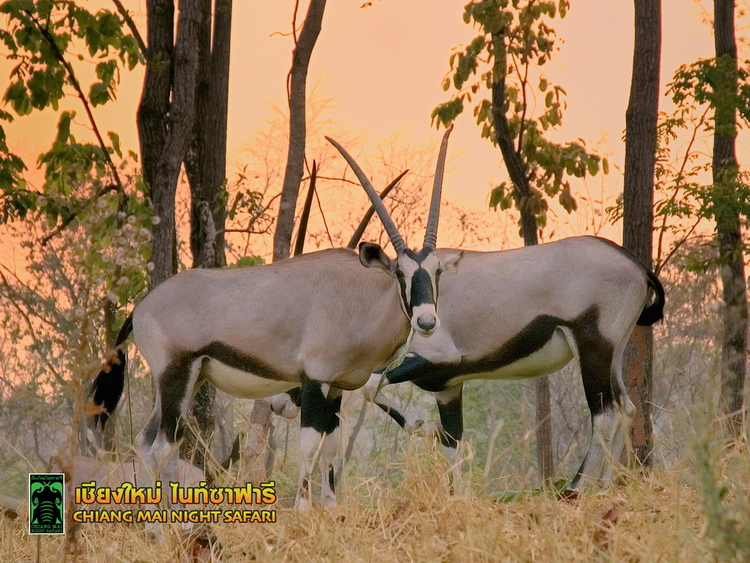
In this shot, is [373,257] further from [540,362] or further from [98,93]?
[98,93]

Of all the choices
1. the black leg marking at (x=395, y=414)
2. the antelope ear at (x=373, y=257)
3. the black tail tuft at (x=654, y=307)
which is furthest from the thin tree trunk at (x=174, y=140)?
the black tail tuft at (x=654, y=307)

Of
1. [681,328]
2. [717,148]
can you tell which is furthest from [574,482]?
[681,328]

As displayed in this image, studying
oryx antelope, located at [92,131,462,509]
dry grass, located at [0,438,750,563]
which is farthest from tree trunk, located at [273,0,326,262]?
dry grass, located at [0,438,750,563]

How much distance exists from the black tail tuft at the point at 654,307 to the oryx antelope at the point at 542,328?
0.05 ft

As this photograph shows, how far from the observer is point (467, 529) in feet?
13.2

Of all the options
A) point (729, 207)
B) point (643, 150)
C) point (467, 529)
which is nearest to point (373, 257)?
point (467, 529)

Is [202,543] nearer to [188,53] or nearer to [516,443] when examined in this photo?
[516,443]

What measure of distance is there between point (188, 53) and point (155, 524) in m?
4.06

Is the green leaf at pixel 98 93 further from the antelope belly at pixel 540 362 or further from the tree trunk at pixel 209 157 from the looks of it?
the antelope belly at pixel 540 362

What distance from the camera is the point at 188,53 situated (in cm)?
780

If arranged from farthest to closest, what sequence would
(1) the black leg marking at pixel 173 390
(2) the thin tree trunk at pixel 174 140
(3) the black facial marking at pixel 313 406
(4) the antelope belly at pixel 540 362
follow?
(2) the thin tree trunk at pixel 174 140
(4) the antelope belly at pixel 540 362
(1) the black leg marking at pixel 173 390
(3) the black facial marking at pixel 313 406

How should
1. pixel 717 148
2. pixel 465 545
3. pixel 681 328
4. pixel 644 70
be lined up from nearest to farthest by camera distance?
pixel 465 545
pixel 644 70
pixel 717 148
pixel 681 328

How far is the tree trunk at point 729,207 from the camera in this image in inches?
414

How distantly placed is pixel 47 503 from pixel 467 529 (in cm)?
222
